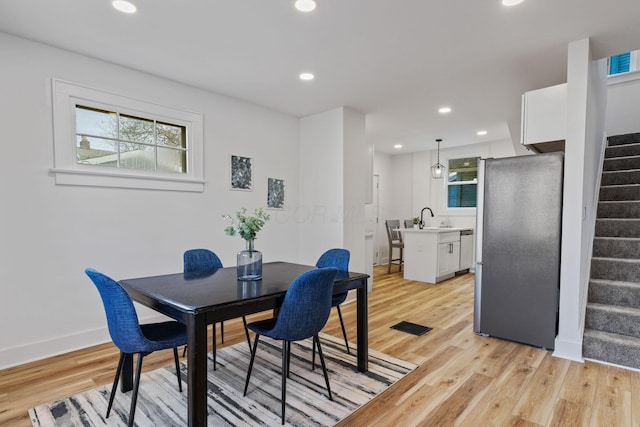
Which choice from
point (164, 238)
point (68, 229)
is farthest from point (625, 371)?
point (68, 229)

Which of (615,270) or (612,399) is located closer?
(612,399)

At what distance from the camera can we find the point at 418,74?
3.36 meters

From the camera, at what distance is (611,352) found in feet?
8.59

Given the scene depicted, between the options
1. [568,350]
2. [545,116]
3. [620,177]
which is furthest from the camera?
[620,177]

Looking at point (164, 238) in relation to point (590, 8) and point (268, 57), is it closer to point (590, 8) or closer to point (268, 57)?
point (268, 57)

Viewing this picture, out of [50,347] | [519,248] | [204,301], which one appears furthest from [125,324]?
[519,248]

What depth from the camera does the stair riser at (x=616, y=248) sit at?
3.25 metres

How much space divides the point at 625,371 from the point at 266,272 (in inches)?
111

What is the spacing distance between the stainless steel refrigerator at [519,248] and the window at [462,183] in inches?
159

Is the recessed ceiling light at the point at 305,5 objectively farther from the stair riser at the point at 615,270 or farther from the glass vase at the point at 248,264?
the stair riser at the point at 615,270

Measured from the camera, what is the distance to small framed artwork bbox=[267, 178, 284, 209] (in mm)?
4471

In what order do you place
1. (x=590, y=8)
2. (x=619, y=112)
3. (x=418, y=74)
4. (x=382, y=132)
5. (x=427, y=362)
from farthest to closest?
(x=382, y=132) < (x=619, y=112) < (x=418, y=74) < (x=427, y=362) < (x=590, y=8)

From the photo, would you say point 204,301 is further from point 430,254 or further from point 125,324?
point 430,254

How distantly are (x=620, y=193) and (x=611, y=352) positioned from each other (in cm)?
228
